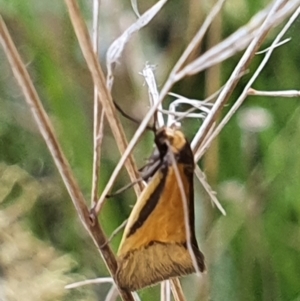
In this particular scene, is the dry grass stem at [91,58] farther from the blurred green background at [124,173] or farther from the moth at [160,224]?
the blurred green background at [124,173]

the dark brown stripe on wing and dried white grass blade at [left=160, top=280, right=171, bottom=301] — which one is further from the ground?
the dark brown stripe on wing

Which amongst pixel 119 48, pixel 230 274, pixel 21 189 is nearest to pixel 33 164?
pixel 21 189

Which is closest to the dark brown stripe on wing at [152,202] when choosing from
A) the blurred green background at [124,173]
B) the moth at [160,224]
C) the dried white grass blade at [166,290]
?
the moth at [160,224]

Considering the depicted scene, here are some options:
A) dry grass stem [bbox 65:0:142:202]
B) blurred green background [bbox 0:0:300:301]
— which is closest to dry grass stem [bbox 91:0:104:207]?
dry grass stem [bbox 65:0:142:202]

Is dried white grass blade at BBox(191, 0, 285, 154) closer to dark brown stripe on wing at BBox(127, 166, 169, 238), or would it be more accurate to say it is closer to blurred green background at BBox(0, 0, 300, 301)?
dark brown stripe on wing at BBox(127, 166, 169, 238)

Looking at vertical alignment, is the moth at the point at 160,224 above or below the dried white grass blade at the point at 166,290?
above

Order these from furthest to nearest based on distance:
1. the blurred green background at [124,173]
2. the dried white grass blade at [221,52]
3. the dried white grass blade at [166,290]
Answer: the blurred green background at [124,173] → the dried white grass blade at [166,290] → the dried white grass blade at [221,52]

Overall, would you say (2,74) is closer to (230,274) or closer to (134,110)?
(134,110)
